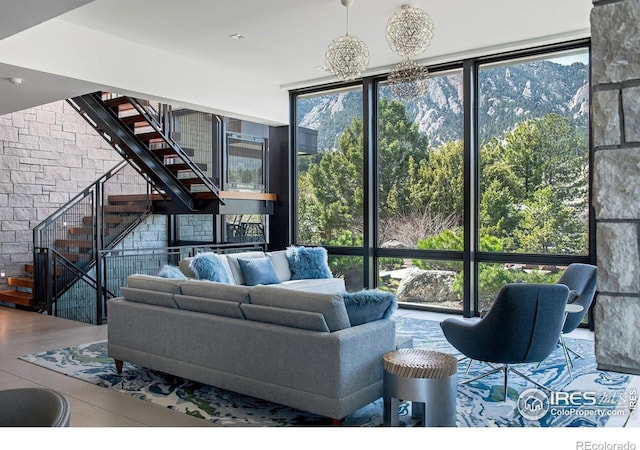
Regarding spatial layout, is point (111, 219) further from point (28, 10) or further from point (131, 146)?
point (28, 10)

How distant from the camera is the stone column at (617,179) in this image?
1206 millimetres

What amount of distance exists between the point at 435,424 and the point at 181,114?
20.3ft

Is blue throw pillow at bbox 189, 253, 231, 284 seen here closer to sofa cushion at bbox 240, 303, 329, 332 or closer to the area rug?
the area rug

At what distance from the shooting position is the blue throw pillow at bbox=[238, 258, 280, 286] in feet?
22.4

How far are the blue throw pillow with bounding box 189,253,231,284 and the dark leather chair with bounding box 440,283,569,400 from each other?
123 inches

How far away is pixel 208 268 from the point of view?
6.02 meters

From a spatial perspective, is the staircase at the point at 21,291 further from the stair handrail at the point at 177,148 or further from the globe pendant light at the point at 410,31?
the globe pendant light at the point at 410,31

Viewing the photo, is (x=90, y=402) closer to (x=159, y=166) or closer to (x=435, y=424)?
(x=435, y=424)

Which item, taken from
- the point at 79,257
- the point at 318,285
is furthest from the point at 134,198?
the point at 318,285

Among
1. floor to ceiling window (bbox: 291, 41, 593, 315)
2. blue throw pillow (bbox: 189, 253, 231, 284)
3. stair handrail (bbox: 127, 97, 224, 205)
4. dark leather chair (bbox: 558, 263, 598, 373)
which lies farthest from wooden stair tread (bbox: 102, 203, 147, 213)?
dark leather chair (bbox: 558, 263, 598, 373)

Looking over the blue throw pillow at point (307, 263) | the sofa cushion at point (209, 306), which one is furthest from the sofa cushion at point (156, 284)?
the blue throw pillow at point (307, 263)

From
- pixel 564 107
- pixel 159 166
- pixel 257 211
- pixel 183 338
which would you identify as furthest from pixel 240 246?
pixel 564 107

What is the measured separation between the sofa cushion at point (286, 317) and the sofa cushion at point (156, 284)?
2.77ft

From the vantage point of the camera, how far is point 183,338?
4145 millimetres
